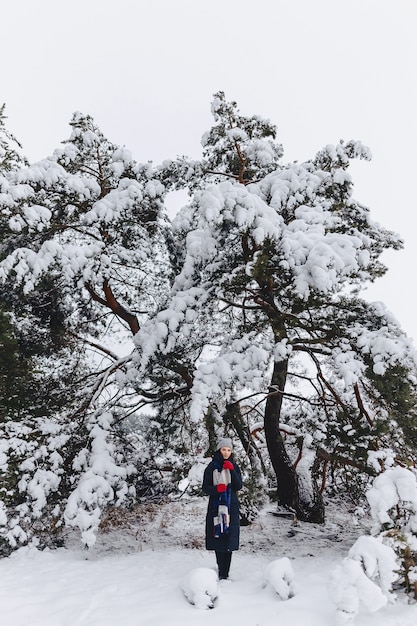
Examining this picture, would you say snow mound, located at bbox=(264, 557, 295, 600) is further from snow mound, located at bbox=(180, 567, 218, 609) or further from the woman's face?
the woman's face

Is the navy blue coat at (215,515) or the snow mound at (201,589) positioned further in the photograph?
the navy blue coat at (215,515)

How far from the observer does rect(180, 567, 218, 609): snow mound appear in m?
3.26

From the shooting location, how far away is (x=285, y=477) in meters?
6.89

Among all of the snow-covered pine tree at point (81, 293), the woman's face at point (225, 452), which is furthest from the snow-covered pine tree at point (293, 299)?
the snow-covered pine tree at point (81, 293)

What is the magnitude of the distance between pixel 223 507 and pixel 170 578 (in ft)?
3.35

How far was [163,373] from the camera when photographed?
21.6ft

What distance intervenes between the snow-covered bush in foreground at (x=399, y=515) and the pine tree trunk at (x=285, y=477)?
3.16 meters

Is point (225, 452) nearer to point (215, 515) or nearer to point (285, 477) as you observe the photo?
point (215, 515)

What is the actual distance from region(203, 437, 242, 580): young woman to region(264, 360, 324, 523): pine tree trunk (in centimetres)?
264

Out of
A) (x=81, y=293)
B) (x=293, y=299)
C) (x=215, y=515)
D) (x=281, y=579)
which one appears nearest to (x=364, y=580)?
(x=281, y=579)

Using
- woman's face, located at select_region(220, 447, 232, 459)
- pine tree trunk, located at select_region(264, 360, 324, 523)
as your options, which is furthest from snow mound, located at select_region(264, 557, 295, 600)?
pine tree trunk, located at select_region(264, 360, 324, 523)

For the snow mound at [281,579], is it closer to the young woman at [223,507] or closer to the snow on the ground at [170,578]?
the snow on the ground at [170,578]

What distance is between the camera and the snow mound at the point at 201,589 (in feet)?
10.7

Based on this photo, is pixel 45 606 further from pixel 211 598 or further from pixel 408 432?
pixel 408 432
